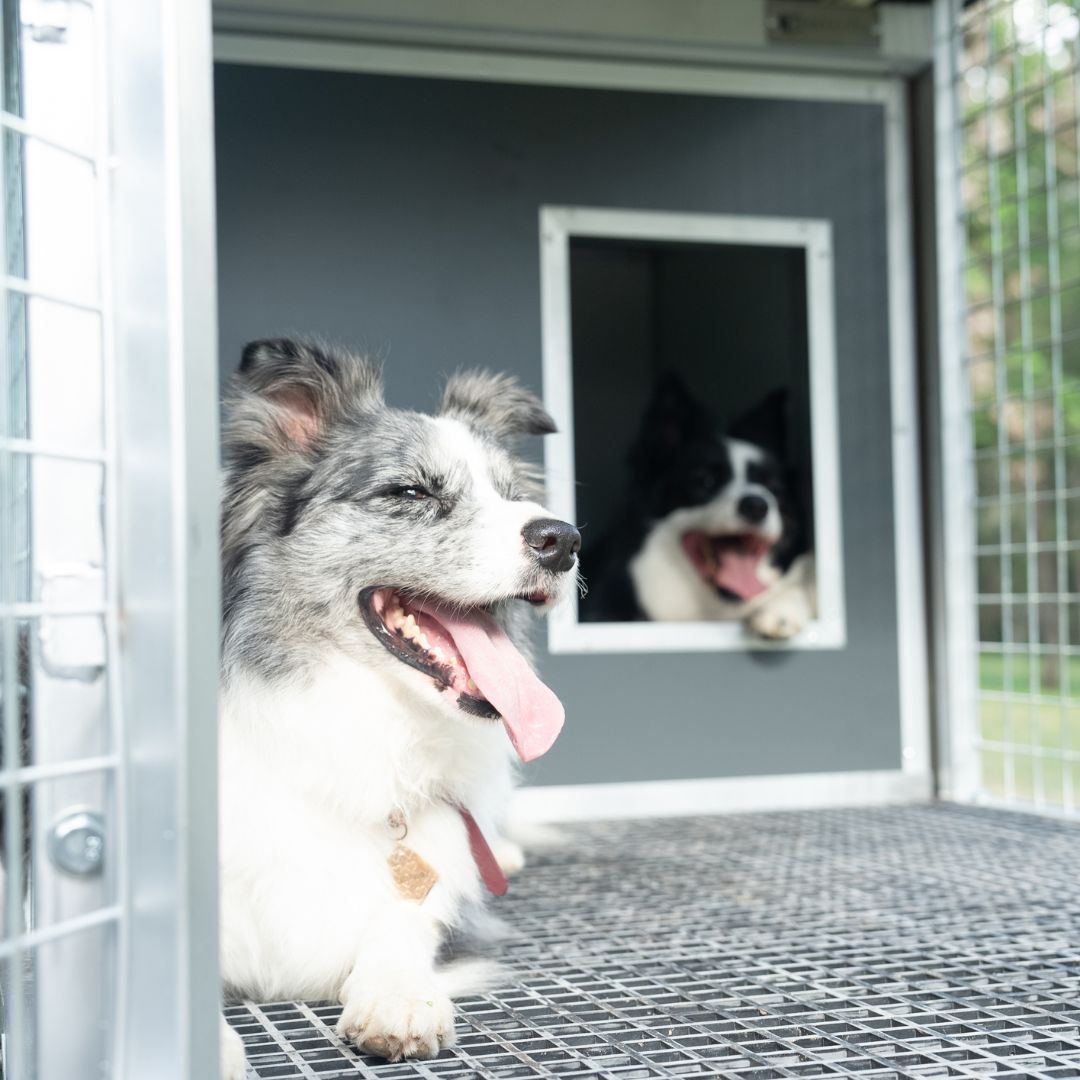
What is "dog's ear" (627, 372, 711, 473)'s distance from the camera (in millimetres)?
4352

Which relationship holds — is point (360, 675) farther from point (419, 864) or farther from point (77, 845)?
point (77, 845)

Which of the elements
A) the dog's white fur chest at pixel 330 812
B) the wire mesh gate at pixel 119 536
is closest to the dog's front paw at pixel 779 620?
the dog's white fur chest at pixel 330 812

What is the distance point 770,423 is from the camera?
14.0 ft

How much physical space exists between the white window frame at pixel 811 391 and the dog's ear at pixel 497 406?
98cm

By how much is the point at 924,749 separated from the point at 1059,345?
1261mm

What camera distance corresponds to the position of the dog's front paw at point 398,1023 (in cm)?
148

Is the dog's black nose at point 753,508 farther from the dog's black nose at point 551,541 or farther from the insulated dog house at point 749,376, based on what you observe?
the dog's black nose at point 551,541

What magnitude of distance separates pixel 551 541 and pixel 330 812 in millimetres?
519

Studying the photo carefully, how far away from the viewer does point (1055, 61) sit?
4.70 m

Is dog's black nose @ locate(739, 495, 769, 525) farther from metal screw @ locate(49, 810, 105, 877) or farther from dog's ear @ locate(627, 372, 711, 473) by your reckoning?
metal screw @ locate(49, 810, 105, 877)

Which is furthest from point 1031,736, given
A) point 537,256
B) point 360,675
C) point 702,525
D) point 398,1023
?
point 398,1023

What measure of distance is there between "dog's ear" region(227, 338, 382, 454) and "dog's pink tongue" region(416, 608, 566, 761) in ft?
1.31

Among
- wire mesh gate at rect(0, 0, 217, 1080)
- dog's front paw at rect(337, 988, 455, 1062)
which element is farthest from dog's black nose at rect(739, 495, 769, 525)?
wire mesh gate at rect(0, 0, 217, 1080)

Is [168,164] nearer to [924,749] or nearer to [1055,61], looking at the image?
[924,749]
